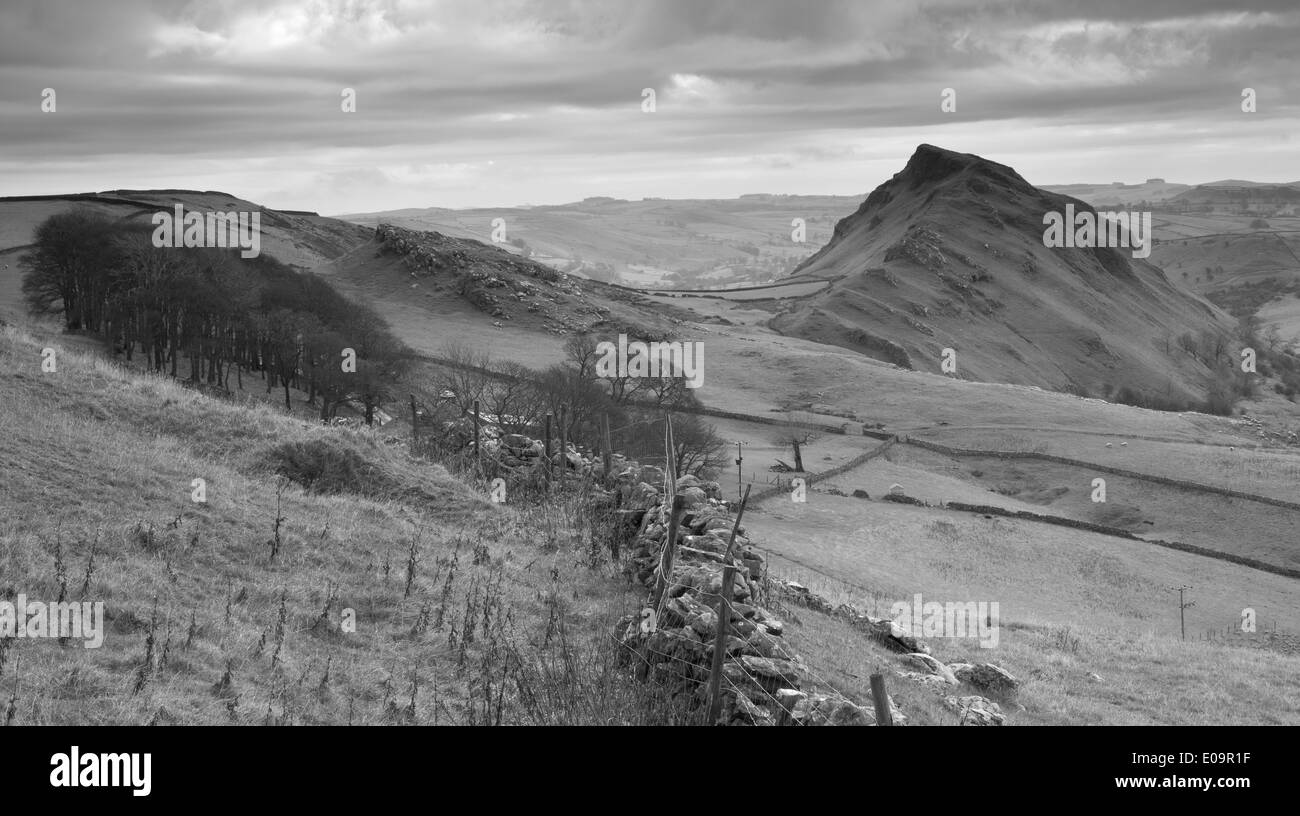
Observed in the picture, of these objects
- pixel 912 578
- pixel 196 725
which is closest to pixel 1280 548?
pixel 912 578

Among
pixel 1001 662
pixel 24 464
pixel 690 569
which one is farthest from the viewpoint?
pixel 1001 662

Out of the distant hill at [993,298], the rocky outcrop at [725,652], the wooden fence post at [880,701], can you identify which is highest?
the distant hill at [993,298]

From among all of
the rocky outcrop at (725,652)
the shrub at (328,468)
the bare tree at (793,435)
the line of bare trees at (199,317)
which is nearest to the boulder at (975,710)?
the rocky outcrop at (725,652)

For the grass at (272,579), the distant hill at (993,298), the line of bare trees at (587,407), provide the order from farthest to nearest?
the distant hill at (993,298)
the line of bare trees at (587,407)
the grass at (272,579)

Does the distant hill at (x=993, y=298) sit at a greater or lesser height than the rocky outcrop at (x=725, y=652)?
greater

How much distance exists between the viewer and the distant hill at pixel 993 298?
384 ft

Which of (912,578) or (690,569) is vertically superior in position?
(690,569)

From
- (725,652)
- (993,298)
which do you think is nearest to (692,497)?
(725,652)

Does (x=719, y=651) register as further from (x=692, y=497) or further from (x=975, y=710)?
(x=692, y=497)

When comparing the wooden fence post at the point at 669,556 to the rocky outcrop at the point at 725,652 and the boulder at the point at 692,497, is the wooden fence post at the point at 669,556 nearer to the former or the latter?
the rocky outcrop at the point at 725,652

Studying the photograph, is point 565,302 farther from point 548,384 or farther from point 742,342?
point 548,384

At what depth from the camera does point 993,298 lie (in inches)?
5379

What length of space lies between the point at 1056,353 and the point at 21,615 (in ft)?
424

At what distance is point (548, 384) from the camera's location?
178ft
